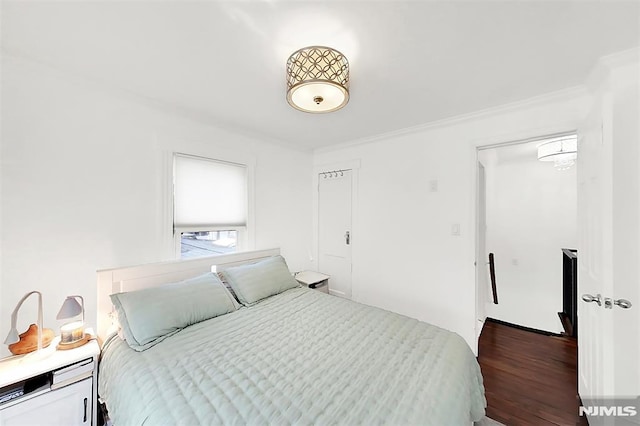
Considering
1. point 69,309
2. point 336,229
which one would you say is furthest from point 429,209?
point 69,309

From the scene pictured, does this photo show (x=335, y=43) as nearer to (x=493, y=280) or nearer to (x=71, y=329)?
(x=71, y=329)

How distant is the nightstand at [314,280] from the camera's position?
10.0 ft

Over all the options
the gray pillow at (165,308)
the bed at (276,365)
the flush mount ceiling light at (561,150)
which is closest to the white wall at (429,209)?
the flush mount ceiling light at (561,150)

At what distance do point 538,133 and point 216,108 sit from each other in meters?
2.93

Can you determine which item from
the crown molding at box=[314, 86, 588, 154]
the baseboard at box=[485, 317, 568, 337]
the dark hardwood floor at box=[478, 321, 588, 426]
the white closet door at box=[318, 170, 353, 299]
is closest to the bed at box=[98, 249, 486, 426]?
the dark hardwood floor at box=[478, 321, 588, 426]

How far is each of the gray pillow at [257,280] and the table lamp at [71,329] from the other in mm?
993

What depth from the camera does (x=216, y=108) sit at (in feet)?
7.47

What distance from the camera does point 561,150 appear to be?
263cm

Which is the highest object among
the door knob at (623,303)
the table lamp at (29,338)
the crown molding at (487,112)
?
the crown molding at (487,112)

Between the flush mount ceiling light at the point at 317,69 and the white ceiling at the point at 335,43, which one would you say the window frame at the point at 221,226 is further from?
the flush mount ceiling light at the point at 317,69

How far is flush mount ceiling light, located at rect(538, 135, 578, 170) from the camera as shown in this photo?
260cm

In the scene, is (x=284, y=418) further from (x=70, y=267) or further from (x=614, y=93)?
(x=614, y=93)

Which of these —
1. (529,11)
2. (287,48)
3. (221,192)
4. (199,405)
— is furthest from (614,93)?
(221,192)

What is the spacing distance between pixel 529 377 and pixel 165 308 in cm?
312
